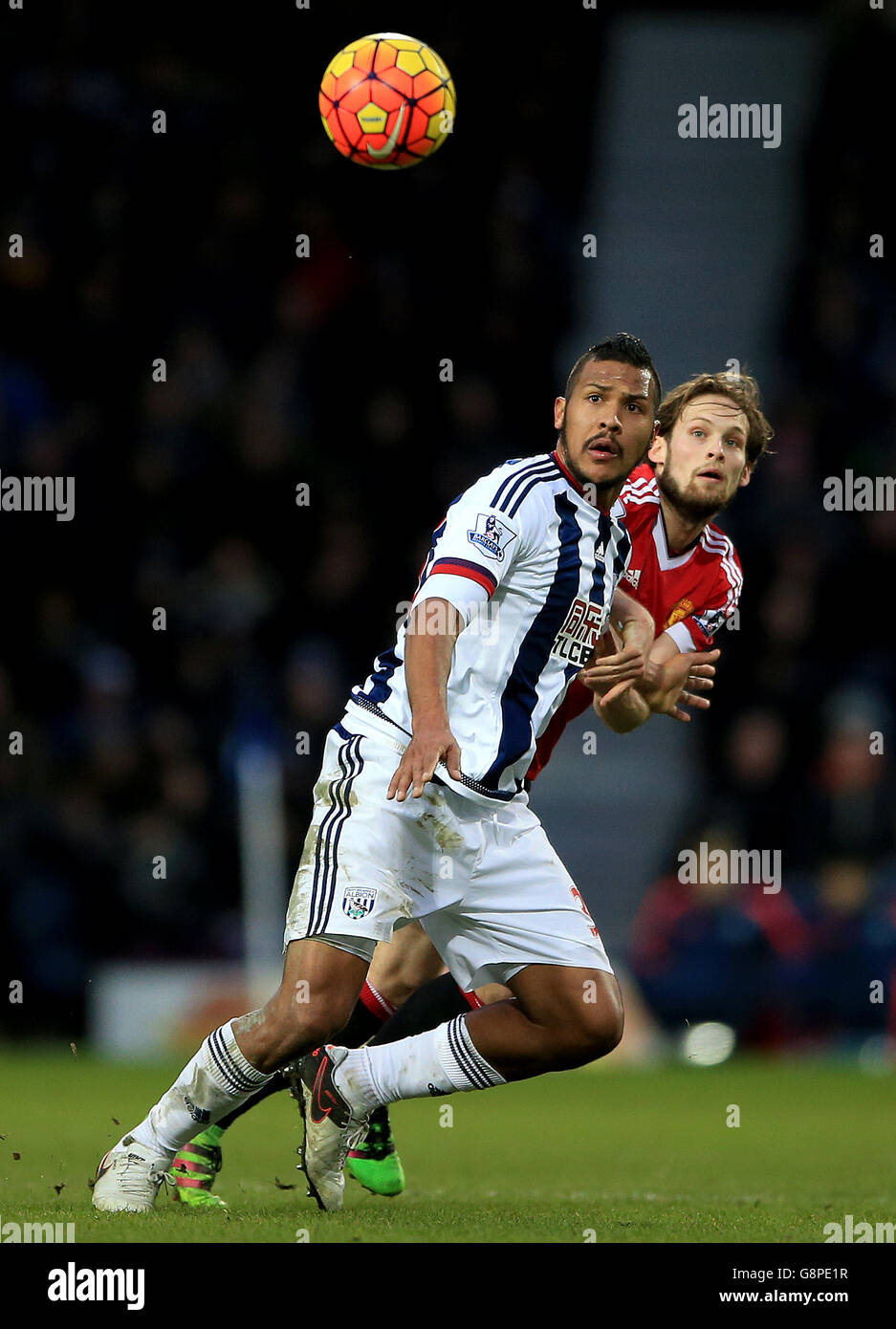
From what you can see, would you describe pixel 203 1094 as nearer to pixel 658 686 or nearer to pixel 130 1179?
pixel 130 1179

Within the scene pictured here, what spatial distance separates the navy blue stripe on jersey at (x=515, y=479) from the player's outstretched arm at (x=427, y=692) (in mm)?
395

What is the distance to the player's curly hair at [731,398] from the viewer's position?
256 inches

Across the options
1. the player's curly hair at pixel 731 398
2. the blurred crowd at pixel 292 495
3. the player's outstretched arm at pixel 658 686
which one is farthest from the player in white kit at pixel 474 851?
the blurred crowd at pixel 292 495

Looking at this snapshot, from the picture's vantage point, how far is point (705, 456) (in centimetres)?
641

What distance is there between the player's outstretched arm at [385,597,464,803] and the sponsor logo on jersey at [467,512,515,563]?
0.23 m

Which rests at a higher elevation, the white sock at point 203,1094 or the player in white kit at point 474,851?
the player in white kit at point 474,851

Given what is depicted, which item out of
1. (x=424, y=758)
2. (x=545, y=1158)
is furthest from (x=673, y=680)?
(x=545, y=1158)

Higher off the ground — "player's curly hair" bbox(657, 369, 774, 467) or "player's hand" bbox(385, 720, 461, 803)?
"player's curly hair" bbox(657, 369, 774, 467)

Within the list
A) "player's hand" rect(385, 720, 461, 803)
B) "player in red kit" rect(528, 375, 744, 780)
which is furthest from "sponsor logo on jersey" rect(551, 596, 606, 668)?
"player's hand" rect(385, 720, 461, 803)

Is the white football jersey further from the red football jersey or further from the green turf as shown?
the green turf

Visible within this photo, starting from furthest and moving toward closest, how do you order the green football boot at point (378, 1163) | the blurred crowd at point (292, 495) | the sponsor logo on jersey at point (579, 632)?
1. the blurred crowd at point (292, 495)
2. the green football boot at point (378, 1163)
3. the sponsor logo on jersey at point (579, 632)

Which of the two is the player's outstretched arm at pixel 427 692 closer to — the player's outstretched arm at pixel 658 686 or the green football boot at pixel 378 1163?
the player's outstretched arm at pixel 658 686

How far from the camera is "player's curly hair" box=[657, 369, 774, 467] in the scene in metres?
6.51

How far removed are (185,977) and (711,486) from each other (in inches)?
278
